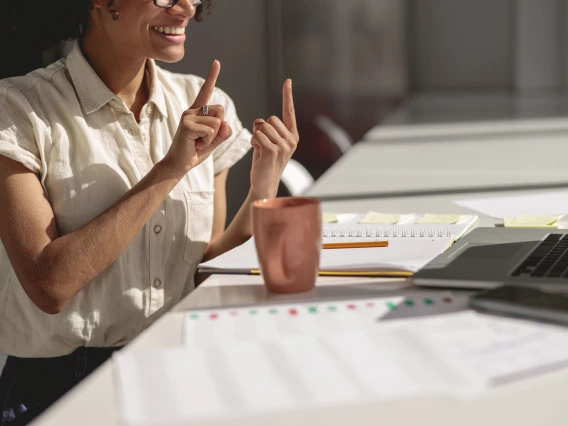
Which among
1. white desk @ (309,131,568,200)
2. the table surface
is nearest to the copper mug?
the table surface

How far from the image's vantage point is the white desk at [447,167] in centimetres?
180

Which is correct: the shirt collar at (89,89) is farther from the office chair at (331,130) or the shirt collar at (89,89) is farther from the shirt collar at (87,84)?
the office chair at (331,130)

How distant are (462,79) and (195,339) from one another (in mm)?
5200

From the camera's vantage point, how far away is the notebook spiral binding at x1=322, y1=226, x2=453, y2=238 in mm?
1193

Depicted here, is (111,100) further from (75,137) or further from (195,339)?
(195,339)

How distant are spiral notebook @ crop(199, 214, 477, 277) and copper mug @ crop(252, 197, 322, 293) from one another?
0.09 metres

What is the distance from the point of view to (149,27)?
4.30ft

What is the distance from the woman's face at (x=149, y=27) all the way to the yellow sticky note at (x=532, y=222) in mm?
584

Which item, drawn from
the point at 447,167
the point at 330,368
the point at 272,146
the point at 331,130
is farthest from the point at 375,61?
the point at 330,368

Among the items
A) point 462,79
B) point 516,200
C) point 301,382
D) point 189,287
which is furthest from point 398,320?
point 462,79

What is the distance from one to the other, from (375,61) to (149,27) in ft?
11.9

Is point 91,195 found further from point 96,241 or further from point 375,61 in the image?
point 375,61

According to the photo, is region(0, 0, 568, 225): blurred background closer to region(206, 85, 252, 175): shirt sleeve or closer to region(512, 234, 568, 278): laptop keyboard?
region(206, 85, 252, 175): shirt sleeve

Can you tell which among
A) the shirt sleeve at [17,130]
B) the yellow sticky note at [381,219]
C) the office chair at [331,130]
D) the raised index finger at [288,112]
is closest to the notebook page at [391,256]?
the yellow sticky note at [381,219]
